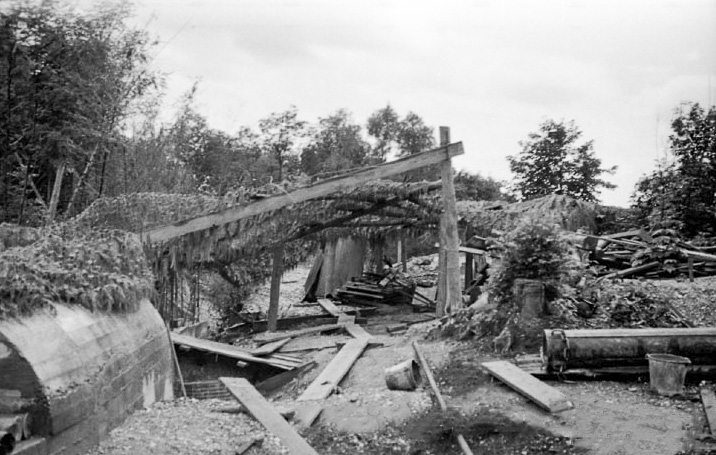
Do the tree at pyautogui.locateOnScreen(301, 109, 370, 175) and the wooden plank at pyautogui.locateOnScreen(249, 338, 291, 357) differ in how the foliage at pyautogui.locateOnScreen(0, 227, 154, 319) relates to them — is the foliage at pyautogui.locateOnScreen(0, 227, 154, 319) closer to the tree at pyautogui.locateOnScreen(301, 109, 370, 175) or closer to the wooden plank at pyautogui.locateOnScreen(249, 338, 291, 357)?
the wooden plank at pyautogui.locateOnScreen(249, 338, 291, 357)

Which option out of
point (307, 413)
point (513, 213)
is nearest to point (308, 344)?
point (307, 413)

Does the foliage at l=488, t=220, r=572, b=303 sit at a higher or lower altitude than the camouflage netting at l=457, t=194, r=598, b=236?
lower

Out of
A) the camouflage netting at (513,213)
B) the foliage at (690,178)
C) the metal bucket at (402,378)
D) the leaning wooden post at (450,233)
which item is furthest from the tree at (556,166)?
the metal bucket at (402,378)

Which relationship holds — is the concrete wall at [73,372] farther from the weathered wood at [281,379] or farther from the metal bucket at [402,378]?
the weathered wood at [281,379]

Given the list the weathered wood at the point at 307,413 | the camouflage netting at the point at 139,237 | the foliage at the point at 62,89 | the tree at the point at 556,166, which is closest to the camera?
the camouflage netting at the point at 139,237

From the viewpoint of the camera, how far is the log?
18.1 ft

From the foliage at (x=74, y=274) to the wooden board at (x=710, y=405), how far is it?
500 cm

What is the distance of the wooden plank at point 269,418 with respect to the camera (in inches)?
172

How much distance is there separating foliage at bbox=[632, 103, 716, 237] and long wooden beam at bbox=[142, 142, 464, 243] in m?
4.52

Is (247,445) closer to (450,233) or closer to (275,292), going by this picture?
(450,233)

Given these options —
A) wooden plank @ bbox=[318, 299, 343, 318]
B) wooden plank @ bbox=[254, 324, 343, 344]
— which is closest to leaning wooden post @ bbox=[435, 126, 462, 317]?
wooden plank @ bbox=[254, 324, 343, 344]

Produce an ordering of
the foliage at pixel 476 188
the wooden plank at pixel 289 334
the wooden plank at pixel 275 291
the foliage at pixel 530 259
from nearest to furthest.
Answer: the foliage at pixel 530 259
the wooden plank at pixel 289 334
the wooden plank at pixel 275 291
the foliage at pixel 476 188

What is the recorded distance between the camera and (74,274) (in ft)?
15.2

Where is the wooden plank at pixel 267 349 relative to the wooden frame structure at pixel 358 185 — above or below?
below
